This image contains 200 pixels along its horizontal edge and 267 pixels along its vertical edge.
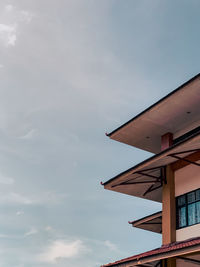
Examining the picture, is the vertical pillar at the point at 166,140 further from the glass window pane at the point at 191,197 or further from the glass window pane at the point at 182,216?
the glass window pane at the point at 182,216

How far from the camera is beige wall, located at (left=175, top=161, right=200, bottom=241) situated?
14248mm

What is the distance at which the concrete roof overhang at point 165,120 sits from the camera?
1467cm

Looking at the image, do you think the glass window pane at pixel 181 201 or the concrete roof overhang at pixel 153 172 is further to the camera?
the glass window pane at pixel 181 201

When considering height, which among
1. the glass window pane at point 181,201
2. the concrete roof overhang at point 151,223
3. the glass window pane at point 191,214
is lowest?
the glass window pane at point 191,214

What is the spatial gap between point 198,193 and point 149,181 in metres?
2.81

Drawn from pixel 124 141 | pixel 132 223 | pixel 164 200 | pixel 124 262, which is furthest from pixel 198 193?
pixel 132 223

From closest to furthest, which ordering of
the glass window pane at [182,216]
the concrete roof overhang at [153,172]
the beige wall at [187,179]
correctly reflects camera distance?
the concrete roof overhang at [153,172], the glass window pane at [182,216], the beige wall at [187,179]

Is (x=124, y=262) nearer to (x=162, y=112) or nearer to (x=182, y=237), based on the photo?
(x=182, y=237)

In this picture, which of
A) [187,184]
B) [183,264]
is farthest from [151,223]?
[183,264]

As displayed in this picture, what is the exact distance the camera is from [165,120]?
16.3 m

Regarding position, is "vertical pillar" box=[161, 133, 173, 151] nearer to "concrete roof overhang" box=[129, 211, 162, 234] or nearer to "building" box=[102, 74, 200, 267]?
"building" box=[102, 74, 200, 267]

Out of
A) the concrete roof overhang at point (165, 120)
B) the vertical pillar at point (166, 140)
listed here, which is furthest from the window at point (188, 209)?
the concrete roof overhang at point (165, 120)

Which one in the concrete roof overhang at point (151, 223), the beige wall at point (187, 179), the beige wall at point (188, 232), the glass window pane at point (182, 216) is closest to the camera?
the beige wall at point (188, 232)

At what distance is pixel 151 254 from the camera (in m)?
12.7
